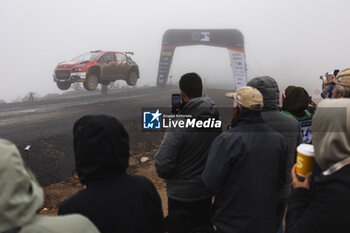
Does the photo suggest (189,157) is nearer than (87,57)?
Yes

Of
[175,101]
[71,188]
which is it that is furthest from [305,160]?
[71,188]

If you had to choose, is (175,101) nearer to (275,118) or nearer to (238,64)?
(275,118)

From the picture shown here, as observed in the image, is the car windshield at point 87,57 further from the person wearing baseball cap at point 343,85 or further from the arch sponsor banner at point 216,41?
the person wearing baseball cap at point 343,85

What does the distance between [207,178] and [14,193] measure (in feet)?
4.60

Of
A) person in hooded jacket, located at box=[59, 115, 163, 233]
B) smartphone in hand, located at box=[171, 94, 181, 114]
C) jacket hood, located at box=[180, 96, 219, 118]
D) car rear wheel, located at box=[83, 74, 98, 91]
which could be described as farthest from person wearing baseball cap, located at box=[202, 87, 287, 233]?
car rear wheel, located at box=[83, 74, 98, 91]

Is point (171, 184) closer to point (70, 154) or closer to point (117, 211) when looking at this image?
point (117, 211)

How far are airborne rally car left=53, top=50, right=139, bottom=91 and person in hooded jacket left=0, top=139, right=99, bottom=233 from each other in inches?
309

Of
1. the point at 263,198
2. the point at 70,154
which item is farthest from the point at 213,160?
the point at 70,154

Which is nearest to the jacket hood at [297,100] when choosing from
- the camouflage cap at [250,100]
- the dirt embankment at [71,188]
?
the camouflage cap at [250,100]

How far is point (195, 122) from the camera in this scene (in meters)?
2.48

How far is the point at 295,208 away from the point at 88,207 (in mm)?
1079

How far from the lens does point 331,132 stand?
1389 millimetres

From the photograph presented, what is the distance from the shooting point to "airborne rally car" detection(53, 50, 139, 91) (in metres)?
8.56

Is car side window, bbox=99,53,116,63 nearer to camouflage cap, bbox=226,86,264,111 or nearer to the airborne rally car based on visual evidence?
the airborne rally car
